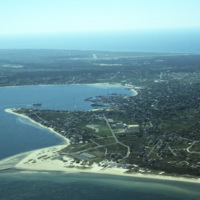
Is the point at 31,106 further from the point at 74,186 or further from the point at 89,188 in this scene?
the point at 89,188

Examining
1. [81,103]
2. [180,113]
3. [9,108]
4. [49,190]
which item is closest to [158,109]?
[180,113]

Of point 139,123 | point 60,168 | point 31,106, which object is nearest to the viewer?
point 60,168

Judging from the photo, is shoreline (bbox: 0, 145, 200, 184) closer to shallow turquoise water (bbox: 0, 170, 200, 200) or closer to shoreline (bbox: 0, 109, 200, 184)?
shoreline (bbox: 0, 109, 200, 184)

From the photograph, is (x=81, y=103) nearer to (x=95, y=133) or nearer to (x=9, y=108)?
(x=9, y=108)

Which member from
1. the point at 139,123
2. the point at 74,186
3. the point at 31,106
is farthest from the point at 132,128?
the point at 31,106

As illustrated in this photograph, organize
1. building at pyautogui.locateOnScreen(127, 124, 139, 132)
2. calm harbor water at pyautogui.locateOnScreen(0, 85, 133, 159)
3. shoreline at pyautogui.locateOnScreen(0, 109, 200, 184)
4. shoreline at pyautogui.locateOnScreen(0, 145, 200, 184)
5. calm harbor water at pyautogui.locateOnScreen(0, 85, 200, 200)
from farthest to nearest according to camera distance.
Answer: building at pyautogui.locateOnScreen(127, 124, 139, 132) < calm harbor water at pyautogui.locateOnScreen(0, 85, 133, 159) < shoreline at pyautogui.locateOnScreen(0, 109, 200, 184) < shoreline at pyautogui.locateOnScreen(0, 145, 200, 184) < calm harbor water at pyautogui.locateOnScreen(0, 85, 200, 200)

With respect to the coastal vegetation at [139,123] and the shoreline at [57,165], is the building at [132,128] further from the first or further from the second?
the shoreline at [57,165]

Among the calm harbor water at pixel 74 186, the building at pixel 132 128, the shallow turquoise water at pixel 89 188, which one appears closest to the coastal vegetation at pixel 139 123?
the building at pixel 132 128

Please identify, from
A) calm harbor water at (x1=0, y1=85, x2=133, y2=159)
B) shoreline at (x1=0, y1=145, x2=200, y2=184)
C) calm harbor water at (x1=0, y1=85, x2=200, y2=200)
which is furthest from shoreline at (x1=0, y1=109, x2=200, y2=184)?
calm harbor water at (x1=0, y1=85, x2=133, y2=159)
